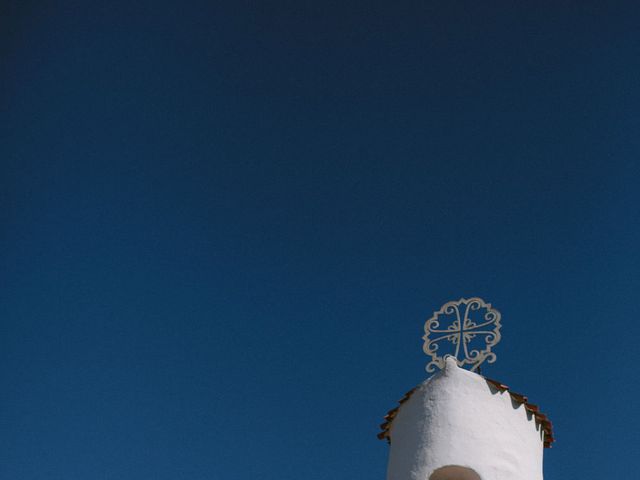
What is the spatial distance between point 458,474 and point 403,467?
64 cm

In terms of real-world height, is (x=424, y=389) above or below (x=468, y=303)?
below

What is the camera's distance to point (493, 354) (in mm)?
10617

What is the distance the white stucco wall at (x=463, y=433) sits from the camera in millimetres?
9672

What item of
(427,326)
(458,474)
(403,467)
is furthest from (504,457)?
(427,326)

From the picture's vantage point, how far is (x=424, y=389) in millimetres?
10523

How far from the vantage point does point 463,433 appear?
988cm

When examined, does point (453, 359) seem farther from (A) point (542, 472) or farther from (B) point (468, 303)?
(A) point (542, 472)

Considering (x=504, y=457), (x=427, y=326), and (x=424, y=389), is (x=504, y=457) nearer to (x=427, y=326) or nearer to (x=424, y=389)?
(x=424, y=389)

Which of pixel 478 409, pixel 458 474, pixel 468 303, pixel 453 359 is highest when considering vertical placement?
pixel 468 303

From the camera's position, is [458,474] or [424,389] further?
[424,389]

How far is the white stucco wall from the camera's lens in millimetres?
9672

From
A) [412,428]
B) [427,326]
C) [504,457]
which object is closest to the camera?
[504,457]

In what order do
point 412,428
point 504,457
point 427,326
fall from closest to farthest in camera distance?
1. point 504,457
2. point 412,428
3. point 427,326

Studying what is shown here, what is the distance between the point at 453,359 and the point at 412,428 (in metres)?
0.97
